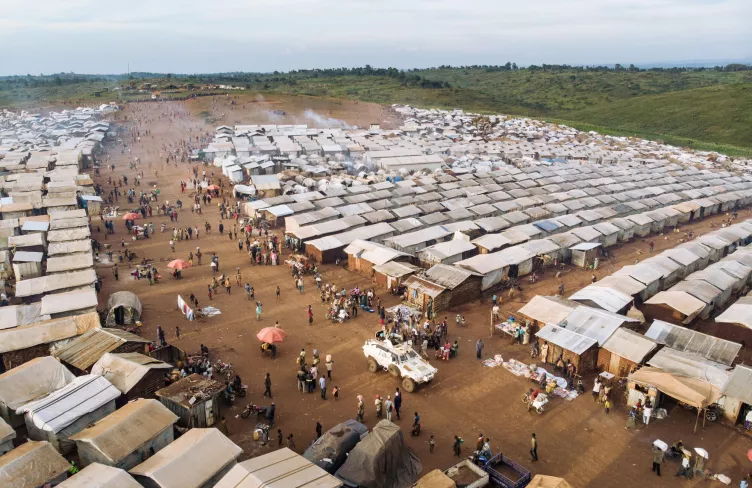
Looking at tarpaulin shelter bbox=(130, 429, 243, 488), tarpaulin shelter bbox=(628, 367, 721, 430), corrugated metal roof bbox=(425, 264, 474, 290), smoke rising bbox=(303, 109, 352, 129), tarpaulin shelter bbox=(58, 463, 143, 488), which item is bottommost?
tarpaulin shelter bbox=(628, 367, 721, 430)

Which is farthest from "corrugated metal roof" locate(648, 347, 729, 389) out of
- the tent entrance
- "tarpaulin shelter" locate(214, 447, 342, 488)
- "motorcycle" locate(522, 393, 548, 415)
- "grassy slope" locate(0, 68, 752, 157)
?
"grassy slope" locate(0, 68, 752, 157)

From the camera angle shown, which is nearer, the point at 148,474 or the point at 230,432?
the point at 148,474

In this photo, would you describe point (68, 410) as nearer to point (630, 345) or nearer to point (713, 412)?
point (630, 345)

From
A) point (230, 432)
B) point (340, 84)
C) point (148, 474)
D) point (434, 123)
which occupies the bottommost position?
point (230, 432)

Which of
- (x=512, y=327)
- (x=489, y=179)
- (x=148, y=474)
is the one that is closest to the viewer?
(x=148, y=474)

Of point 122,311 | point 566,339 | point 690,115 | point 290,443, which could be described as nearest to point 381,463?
point 290,443

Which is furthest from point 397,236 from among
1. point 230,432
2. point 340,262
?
point 230,432

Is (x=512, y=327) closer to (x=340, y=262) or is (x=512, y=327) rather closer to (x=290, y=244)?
(x=340, y=262)

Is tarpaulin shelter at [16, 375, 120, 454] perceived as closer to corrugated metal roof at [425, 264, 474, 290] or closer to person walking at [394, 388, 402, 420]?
person walking at [394, 388, 402, 420]
